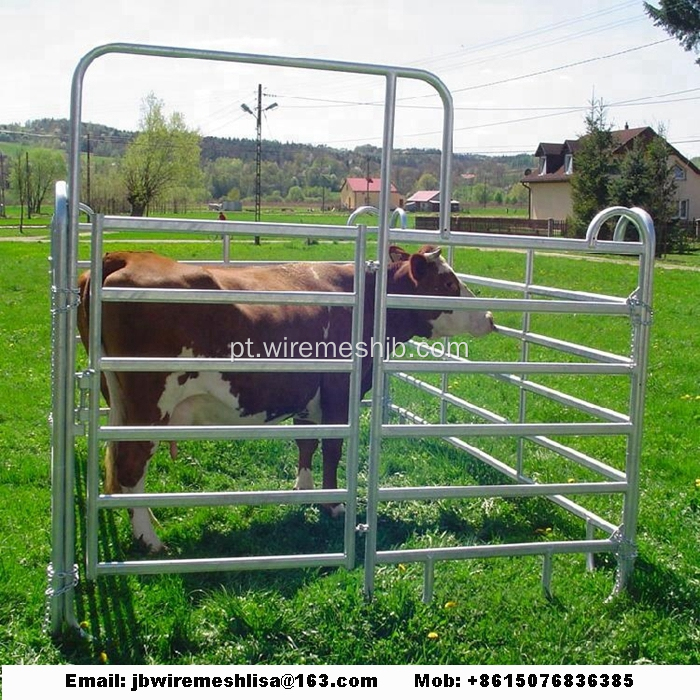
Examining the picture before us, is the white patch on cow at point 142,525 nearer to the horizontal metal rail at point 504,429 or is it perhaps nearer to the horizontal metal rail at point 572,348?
the horizontal metal rail at point 504,429

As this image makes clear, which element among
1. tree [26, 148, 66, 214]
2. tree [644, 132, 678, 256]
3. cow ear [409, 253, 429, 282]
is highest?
tree [26, 148, 66, 214]

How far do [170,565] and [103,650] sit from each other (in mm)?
485

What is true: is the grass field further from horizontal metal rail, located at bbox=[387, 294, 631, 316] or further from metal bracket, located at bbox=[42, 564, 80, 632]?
horizontal metal rail, located at bbox=[387, 294, 631, 316]

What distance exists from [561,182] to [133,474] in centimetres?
5442

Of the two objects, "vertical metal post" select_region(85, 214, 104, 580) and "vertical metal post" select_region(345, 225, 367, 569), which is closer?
"vertical metal post" select_region(85, 214, 104, 580)

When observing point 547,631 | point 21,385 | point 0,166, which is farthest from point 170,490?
point 0,166

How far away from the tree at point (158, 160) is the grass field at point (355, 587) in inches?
1297

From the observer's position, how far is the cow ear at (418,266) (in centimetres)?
579

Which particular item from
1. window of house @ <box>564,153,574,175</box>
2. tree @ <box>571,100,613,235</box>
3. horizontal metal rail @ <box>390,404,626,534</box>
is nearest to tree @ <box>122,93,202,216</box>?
tree @ <box>571,100,613,235</box>

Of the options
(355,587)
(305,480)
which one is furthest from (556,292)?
(355,587)

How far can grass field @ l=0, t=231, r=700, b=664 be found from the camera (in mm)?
3856

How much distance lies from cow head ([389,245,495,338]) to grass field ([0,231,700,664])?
3.87 ft

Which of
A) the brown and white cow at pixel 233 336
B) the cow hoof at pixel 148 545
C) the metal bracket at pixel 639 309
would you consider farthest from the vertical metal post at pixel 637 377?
the cow hoof at pixel 148 545

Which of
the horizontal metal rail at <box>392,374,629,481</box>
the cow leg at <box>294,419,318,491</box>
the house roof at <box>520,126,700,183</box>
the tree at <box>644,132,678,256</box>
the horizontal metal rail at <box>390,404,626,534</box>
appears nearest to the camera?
the horizontal metal rail at <box>392,374,629,481</box>
